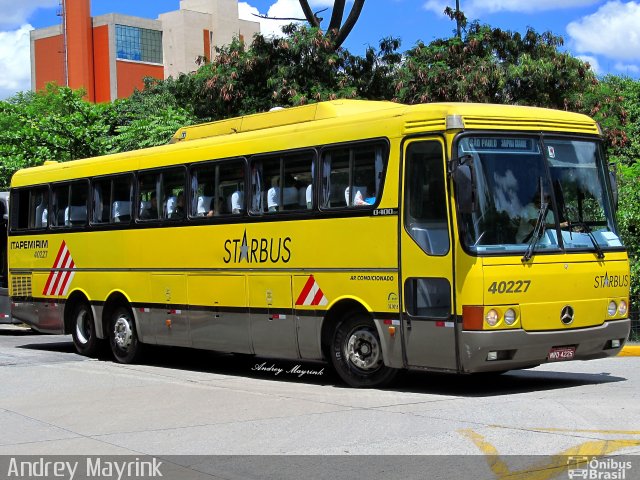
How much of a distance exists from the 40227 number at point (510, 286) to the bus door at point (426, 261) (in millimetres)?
515

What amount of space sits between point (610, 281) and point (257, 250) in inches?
192

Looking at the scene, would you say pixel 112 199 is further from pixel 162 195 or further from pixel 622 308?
pixel 622 308

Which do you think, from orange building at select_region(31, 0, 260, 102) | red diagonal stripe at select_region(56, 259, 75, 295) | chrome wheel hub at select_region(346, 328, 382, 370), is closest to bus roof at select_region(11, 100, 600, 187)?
red diagonal stripe at select_region(56, 259, 75, 295)

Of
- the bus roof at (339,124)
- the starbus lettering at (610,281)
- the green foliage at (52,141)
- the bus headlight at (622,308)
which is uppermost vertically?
the green foliage at (52,141)

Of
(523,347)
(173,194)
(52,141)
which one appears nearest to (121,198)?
(173,194)

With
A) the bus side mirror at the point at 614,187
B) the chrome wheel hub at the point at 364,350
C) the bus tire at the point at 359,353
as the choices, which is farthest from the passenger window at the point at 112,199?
the bus side mirror at the point at 614,187

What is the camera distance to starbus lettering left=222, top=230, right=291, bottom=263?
14.0m

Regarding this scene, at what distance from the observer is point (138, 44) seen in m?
106

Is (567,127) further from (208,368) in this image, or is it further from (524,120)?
(208,368)

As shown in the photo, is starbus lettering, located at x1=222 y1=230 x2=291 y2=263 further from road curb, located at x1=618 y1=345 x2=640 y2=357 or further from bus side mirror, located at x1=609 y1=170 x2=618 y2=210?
road curb, located at x1=618 y1=345 x2=640 y2=357

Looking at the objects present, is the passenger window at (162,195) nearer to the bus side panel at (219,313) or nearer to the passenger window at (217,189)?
the passenger window at (217,189)

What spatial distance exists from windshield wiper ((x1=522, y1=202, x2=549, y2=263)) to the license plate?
1.15 m

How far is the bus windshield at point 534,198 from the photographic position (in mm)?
11562

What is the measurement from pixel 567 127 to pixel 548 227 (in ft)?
4.78
